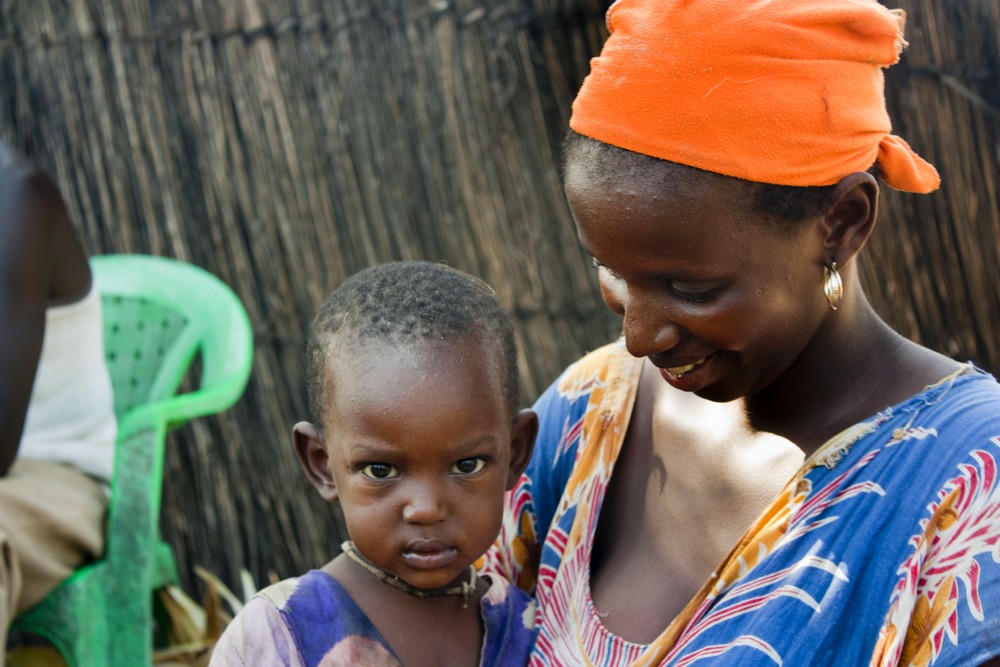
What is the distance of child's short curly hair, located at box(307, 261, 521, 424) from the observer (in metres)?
1.79

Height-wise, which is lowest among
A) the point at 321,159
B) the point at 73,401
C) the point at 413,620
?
the point at 73,401

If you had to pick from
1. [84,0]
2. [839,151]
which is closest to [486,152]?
[84,0]

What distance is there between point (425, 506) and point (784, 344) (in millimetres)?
571

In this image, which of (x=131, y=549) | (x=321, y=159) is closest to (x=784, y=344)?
(x=131, y=549)

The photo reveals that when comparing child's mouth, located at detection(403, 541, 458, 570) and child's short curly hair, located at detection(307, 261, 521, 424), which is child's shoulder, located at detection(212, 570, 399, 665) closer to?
child's mouth, located at detection(403, 541, 458, 570)

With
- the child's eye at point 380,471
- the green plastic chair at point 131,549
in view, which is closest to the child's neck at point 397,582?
the child's eye at point 380,471

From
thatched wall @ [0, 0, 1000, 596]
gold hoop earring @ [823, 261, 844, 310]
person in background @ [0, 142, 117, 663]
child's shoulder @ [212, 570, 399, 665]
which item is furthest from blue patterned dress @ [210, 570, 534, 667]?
thatched wall @ [0, 0, 1000, 596]

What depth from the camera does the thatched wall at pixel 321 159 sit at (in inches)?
152

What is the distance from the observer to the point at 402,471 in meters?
1.76

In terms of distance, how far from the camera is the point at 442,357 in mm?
1776

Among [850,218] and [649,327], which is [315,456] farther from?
[850,218]

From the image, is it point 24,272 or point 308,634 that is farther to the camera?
point 24,272

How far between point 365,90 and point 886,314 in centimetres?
195

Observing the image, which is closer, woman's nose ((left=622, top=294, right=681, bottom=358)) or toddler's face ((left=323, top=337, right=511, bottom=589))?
woman's nose ((left=622, top=294, right=681, bottom=358))
